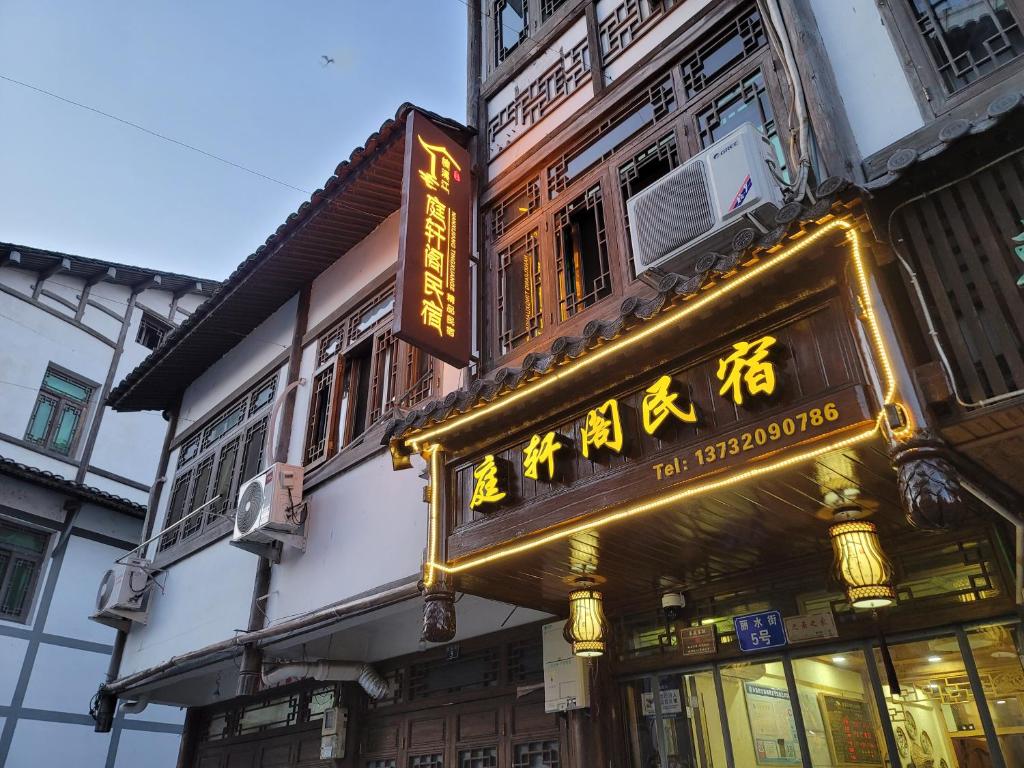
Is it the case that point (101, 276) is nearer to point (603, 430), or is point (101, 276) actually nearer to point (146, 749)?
point (146, 749)

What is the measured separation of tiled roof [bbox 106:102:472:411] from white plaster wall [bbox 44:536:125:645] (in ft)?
13.0

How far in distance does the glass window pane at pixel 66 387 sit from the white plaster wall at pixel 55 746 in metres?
7.94

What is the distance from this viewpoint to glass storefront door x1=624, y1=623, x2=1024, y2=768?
5.42 meters

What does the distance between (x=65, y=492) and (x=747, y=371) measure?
17.6 meters

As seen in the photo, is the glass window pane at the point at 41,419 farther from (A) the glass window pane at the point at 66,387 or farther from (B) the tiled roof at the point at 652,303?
(B) the tiled roof at the point at 652,303

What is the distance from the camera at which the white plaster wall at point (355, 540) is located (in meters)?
8.66

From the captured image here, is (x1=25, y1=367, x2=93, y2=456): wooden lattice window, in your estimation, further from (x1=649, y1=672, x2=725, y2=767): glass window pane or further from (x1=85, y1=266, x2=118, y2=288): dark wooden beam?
(x1=649, y1=672, x2=725, y2=767): glass window pane

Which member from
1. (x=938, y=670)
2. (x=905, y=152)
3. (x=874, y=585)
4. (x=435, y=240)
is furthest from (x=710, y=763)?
(x=435, y=240)

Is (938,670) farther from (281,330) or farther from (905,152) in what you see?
(281,330)

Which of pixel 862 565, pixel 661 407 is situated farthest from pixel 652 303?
pixel 862 565

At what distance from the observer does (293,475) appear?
1052cm

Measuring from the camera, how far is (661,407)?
5.35m

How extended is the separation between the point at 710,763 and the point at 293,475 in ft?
21.8

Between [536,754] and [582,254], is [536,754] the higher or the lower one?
the lower one
